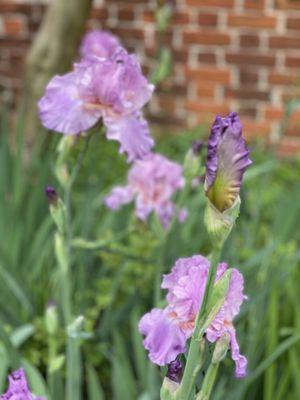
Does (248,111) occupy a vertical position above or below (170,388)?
below

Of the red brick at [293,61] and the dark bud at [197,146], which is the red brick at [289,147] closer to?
the red brick at [293,61]

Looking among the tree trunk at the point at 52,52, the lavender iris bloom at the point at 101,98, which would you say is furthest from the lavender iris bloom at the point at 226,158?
the tree trunk at the point at 52,52

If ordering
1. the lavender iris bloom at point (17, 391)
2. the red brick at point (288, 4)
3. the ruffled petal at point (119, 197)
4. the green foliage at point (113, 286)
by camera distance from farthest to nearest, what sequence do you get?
the red brick at point (288, 4), the ruffled petal at point (119, 197), the green foliage at point (113, 286), the lavender iris bloom at point (17, 391)

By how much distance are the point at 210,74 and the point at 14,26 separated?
0.93 metres

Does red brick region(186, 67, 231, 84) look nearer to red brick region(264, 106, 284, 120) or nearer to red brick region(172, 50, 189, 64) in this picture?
red brick region(172, 50, 189, 64)

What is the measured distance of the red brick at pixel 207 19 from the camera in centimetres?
343

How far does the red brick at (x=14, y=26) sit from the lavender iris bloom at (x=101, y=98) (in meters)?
2.54

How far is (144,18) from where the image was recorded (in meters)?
3.49

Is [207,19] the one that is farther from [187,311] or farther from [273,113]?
[187,311]

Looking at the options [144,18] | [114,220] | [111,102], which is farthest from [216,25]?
[111,102]

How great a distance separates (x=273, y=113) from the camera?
11.6 ft

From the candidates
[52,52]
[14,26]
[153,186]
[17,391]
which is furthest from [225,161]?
[14,26]

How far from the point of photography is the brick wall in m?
3.39

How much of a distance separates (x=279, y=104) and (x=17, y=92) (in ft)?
3.99
